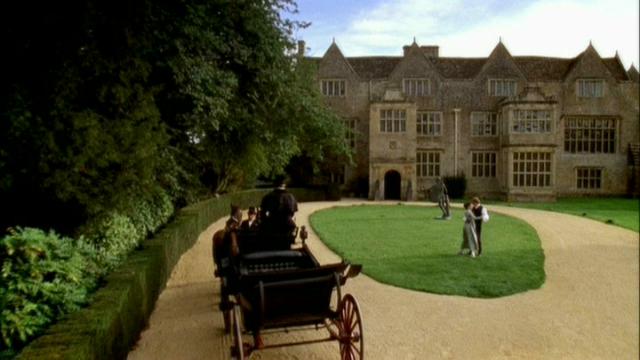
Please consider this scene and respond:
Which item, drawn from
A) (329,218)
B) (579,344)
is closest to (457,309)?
(579,344)

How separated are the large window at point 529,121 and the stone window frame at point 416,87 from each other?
18.6 ft

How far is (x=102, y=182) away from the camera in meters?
8.26

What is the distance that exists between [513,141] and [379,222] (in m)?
16.0

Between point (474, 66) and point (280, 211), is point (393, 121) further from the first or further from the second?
point (280, 211)

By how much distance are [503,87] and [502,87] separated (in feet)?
0.21

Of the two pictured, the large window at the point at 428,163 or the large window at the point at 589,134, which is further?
the large window at the point at 428,163

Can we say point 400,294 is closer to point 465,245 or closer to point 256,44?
point 465,245

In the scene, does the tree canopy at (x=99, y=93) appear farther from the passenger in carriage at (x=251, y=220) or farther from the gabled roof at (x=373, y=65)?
the gabled roof at (x=373, y=65)

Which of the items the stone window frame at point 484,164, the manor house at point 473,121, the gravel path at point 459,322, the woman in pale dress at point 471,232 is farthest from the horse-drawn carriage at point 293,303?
the stone window frame at point 484,164

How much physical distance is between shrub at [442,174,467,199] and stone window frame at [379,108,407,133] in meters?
4.39

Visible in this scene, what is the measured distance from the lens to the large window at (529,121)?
105 feet

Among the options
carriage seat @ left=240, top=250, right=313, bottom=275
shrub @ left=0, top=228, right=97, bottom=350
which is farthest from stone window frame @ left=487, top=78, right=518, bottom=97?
shrub @ left=0, top=228, right=97, bottom=350

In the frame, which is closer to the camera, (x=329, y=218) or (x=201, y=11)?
(x=201, y=11)

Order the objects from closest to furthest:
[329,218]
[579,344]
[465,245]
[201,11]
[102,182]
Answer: [579,344] < [102,182] < [201,11] < [465,245] < [329,218]
